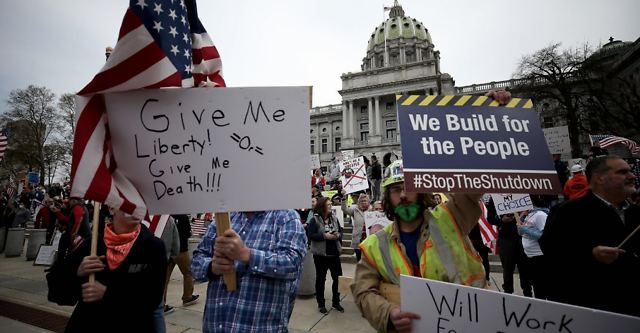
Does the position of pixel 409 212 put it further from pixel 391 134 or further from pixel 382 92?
pixel 382 92

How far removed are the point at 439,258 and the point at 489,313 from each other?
375mm

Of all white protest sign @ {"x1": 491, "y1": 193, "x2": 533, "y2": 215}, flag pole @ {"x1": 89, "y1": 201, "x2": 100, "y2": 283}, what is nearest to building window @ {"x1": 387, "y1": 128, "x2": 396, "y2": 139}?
white protest sign @ {"x1": 491, "y1": 193, "x2": 533, "y2": 215}

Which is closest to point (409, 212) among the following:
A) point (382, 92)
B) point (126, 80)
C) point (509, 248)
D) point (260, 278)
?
point (260, 278)

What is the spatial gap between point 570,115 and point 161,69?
102 feet

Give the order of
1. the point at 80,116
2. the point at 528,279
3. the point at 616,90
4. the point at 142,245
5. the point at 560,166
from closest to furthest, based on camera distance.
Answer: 1. the point at 80,116
2. the point at 142,245
3. the point at 528,279
4. the point at 560,166
5. the point at 616,90

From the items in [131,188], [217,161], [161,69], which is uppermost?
[161,69]

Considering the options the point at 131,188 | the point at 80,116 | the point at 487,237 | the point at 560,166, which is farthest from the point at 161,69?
the point at 560,166

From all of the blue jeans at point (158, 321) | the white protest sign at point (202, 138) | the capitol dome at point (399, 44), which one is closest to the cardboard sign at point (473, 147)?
the white protest sign at point (202, 138)

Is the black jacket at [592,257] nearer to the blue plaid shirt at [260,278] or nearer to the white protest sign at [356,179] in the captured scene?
the blue plaid shirt at [260,278]

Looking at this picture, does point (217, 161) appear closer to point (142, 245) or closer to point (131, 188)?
point (131, 188)

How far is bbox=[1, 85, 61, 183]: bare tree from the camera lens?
30.5 meters

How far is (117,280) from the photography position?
2.05 m

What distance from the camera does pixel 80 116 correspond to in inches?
61.4

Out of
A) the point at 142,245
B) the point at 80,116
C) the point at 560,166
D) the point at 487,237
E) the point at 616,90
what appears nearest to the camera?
the point at 80,116
